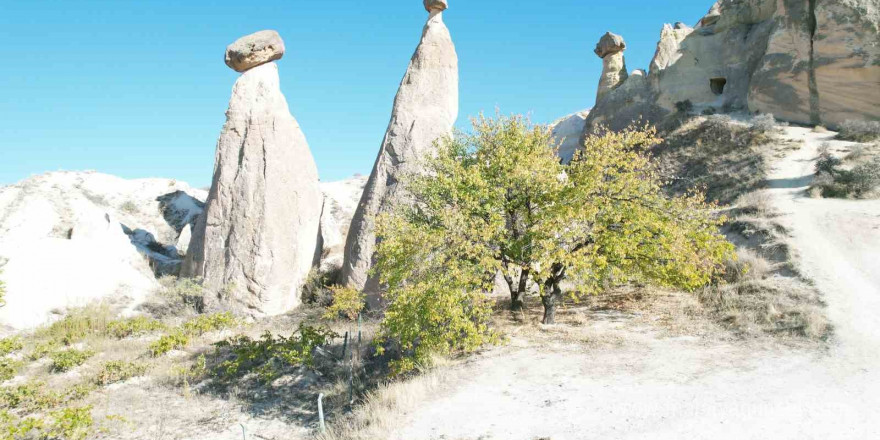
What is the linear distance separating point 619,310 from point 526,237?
3.30m

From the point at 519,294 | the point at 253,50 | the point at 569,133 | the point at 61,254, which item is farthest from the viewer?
the point at 569,133

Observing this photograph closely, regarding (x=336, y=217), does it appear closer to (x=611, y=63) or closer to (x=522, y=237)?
(x=522, y=237)

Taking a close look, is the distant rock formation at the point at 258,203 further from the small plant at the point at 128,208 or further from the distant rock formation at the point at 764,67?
the distant rock formation at the point at 764,67

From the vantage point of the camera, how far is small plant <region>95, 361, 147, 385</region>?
931 centimetres

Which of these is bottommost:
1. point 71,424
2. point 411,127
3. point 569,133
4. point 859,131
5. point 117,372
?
point 117,372

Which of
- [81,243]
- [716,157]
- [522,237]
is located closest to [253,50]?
[81,243]

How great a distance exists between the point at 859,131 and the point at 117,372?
2260cm

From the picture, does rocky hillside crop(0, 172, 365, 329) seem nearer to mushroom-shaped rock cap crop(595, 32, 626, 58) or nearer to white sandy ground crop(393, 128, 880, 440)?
white sandy ground crop(393, 128, 880, 440)

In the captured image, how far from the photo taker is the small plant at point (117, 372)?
30.6 feet

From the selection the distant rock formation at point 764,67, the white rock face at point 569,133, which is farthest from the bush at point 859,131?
the white rock face at point 569,133

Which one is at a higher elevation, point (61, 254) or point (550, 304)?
point (61, 254)

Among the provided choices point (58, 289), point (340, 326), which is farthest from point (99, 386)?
point (58, 289)

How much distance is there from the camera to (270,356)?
408 inches

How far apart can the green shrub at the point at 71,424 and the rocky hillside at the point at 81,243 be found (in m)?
7.60
